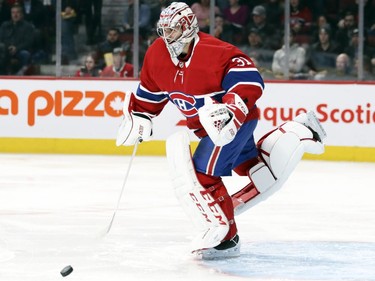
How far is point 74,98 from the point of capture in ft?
33.8

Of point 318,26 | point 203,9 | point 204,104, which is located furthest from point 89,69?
point 204,104

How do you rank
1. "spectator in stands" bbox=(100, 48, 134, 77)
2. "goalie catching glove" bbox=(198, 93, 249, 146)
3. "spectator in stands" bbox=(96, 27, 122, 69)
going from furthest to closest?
1. "spectator in stands" bbox=(96, 27, 122, 69)
2. "spectator in stands" bbox=(100, 48, 134, 77)
3. "goalie catching glove" bbox=(198, 93, 249, 146)

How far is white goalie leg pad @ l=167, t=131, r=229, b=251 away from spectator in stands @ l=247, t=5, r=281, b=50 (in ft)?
18.8

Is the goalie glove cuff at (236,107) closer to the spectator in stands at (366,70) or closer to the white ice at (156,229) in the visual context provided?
the white ice at (156,229)

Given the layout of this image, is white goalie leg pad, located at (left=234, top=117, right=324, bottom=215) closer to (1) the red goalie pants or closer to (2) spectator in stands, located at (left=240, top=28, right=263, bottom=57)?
(1) the red goalie pants

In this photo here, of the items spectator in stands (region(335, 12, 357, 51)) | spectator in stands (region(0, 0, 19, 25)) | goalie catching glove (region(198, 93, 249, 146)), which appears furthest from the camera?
spectator in stands (region(0, 0, 19, 25))

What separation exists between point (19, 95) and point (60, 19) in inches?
32.4

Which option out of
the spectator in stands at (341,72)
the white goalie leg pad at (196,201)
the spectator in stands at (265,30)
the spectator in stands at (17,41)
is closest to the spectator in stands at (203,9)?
the spectator in stands at (265,30)

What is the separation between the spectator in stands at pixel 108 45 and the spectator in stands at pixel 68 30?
228 millimetres

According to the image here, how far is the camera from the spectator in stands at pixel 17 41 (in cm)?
1064

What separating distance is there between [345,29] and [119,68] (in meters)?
2.05

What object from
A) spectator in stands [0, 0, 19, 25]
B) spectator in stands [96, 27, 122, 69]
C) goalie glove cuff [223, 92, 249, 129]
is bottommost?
spectator in stands [96, 27, 122, 69]

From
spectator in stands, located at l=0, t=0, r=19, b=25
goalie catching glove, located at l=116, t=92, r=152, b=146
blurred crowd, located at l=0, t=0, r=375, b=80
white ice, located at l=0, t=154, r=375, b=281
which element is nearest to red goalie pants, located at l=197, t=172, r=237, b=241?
white ice, located at l=0, t=154, r=375, b=281

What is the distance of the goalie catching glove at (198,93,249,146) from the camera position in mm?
4426
